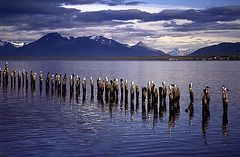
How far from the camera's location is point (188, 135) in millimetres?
20047

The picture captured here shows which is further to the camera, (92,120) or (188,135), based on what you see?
(92,120)

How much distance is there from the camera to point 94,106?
32.7 m

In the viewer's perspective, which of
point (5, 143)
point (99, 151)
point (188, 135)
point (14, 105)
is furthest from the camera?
point (14, 105)

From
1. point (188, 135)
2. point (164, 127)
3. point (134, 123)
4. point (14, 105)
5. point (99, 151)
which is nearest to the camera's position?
point (99, 151)

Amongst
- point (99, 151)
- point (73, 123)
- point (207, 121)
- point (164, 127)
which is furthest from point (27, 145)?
point (207, 121)

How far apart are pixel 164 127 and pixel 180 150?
5.56 metres

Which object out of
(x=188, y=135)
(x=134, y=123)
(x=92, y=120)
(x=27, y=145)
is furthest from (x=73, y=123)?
(x=188, y=135)

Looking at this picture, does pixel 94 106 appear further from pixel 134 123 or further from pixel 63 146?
pixel 63 146

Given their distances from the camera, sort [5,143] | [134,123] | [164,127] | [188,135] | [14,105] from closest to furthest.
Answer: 1. [5,143]
2. [188,135]
3. [164,127]
4. [134,123]
5. [14,105]

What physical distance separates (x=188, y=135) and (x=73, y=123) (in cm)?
887

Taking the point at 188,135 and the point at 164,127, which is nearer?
the point at 188,135

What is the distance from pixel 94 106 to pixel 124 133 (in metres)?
12.6

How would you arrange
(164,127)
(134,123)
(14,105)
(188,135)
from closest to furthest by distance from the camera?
1. (188,135)
2. (164,127)
3. (134,123)
4. (14,105)

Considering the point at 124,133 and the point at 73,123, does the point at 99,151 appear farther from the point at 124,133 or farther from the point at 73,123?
the point at 73,123
